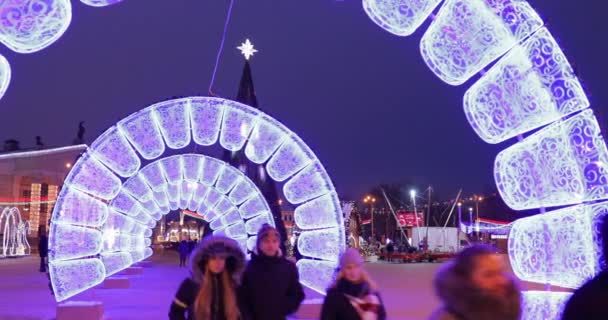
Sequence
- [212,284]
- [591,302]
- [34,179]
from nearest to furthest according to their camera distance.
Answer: [591,302] < [212,284] < [34,179]

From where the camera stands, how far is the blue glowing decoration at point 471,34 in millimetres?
6434

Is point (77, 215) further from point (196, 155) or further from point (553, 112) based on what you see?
point (553, 112)

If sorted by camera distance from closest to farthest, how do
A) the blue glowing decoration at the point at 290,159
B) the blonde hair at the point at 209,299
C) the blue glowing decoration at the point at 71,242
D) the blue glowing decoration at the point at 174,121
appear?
the blonde hair at the point at 209,299, the blue glowing decoration at the point at 71,242, the blue glowing decoration at the point at 174,121, the blue glowing decoration at the point at 290,159

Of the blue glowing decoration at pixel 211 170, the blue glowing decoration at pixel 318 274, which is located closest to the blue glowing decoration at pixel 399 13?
the blue glowing decoration at pixel 318 274

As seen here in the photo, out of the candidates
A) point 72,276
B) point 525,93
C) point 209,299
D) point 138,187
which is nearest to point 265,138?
point 72,276

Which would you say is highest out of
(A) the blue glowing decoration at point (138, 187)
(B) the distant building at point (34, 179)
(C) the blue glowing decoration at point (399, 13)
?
(B) the distant building at point (34, 179)

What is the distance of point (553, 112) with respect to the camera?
6.23 metres

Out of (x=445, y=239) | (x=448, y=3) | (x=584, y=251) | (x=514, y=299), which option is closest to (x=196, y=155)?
(x=448, y=3)

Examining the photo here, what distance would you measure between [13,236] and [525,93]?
3346 centimetres

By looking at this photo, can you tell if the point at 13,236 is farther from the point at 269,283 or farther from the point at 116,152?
the point at 269,283

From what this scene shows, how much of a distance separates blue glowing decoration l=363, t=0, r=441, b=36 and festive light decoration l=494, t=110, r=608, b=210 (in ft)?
5.23

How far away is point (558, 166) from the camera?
6152 millimetres

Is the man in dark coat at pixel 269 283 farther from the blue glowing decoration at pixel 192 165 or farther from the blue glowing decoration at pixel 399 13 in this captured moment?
the blue glowing decoration at pixel 192 165

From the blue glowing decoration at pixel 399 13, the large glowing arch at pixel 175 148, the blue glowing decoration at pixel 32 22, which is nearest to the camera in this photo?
the blue glowing decoration at pixel 32 22
